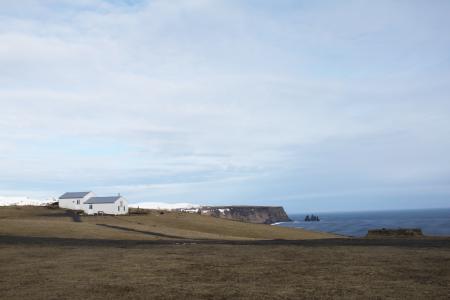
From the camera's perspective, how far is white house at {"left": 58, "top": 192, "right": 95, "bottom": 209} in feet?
315

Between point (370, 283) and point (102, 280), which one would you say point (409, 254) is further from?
point (102, 280)

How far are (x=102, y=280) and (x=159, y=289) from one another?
2.91 metres

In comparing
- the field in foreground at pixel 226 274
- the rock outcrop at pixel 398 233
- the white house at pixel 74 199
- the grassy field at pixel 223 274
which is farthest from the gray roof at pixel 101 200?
the field in foreground at pixel 226 274

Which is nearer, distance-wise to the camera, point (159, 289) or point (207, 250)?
point (159, 289)

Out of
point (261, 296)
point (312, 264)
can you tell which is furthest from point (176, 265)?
point (261, 296)

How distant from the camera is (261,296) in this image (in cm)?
1410

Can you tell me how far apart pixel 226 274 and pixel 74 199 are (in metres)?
84.5

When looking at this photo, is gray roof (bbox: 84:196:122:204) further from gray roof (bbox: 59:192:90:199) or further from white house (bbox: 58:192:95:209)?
gray roof (bbox: 59:192:90:199)

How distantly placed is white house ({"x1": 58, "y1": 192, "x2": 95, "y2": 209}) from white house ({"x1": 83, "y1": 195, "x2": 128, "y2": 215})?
1.08m

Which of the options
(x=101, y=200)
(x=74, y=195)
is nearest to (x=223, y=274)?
(x=101, y=200)

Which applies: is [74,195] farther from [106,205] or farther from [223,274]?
[223,274]

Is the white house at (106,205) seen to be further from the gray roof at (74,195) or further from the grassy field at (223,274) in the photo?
the grassy field at (223,274)

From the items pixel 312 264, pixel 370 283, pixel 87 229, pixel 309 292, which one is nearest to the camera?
pixel 309 292

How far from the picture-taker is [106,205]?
92.1 metres
